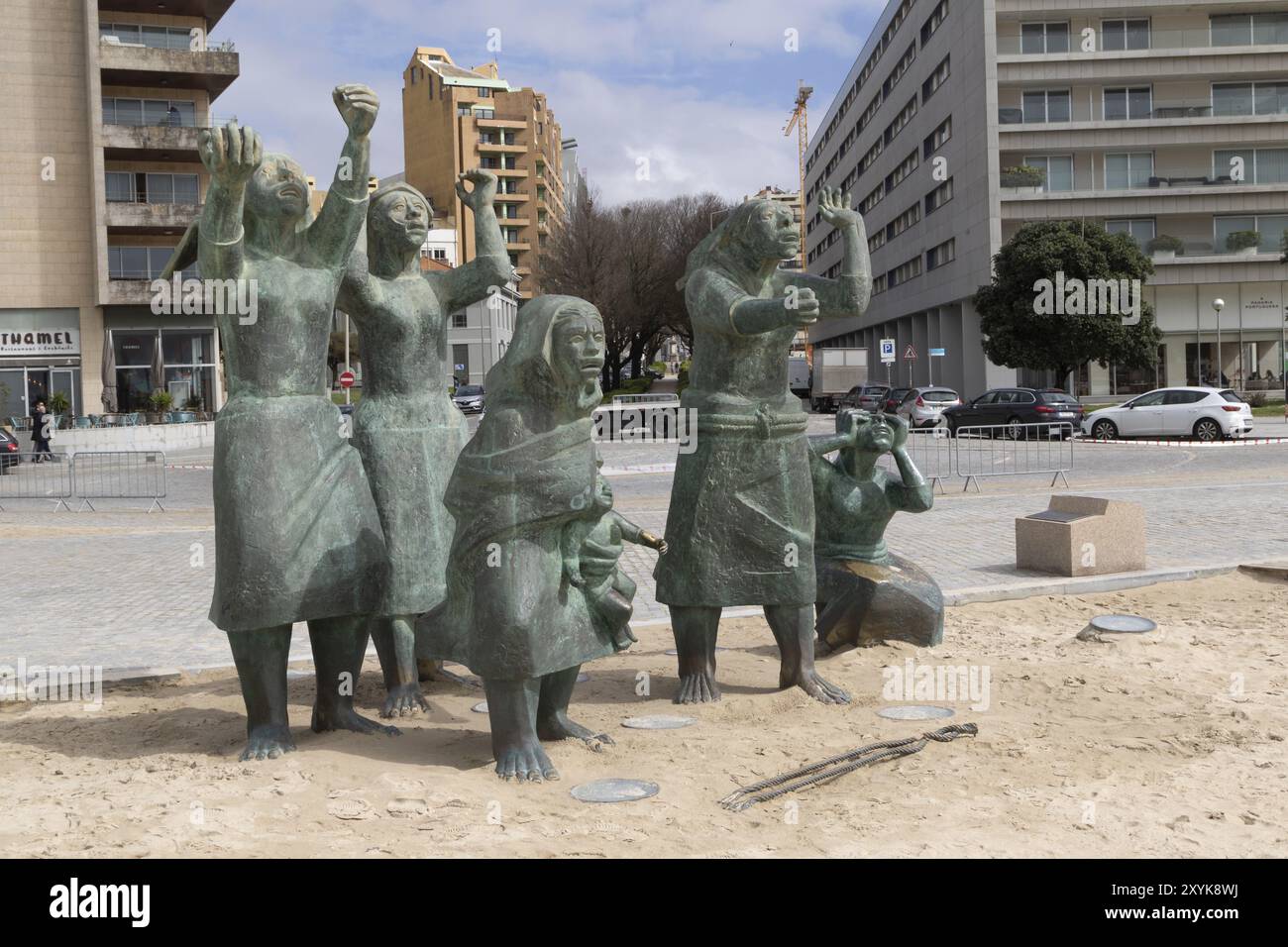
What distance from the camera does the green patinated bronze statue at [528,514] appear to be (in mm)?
4988

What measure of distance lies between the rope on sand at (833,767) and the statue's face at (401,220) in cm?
299

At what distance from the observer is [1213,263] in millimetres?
46594

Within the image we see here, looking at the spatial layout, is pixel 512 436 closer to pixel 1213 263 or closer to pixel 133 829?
pixel 133 829

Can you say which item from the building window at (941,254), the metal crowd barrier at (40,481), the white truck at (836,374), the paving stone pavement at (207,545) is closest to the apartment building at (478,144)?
the building window at (941,254)

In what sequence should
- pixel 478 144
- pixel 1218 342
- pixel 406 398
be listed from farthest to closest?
pixel 478 144
pixel 1218 342
pixel 406 398

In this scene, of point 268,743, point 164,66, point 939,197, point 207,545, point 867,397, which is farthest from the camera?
point 939,197

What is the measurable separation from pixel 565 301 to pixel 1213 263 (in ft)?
154

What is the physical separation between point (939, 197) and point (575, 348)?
2063 inches

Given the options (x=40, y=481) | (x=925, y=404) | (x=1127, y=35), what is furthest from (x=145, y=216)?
(x=1127, y=35)

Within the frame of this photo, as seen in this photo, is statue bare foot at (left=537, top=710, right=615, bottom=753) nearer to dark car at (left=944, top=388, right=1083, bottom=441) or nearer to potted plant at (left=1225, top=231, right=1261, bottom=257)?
dark car at (left=944, top=388, right=1083, bottom=441)

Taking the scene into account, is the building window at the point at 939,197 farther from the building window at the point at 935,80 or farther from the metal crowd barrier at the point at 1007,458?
the metal crowd barrier at the point at 1007,458

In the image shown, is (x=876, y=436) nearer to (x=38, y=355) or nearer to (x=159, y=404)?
(x=159, y=404)

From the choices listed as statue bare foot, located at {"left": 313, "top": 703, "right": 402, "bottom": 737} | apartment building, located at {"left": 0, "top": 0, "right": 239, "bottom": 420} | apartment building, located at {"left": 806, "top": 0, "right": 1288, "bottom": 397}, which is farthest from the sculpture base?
apartment building, located at {"left": 806, "top": 0, "right": 1288, "bottom": 397}

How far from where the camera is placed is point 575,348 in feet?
16.3
